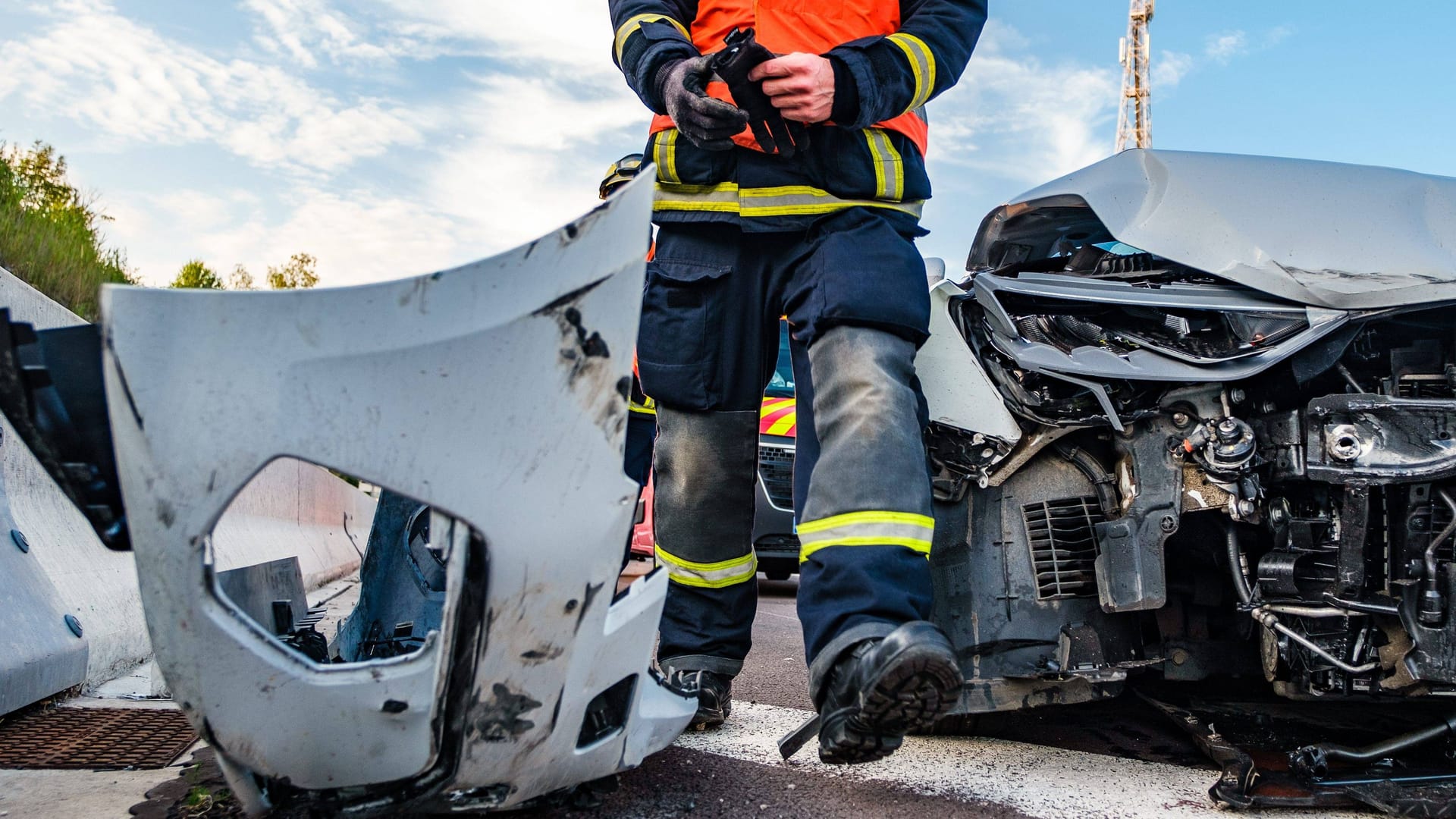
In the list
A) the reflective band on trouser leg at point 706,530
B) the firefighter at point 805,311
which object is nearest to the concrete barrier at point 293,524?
the reflective band on trouser leg at point 706,530

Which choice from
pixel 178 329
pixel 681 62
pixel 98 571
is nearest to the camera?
pixel 178 329

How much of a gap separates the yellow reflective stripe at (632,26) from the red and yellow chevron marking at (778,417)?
4.12m

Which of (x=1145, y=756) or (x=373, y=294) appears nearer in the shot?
(x=373, y=294)

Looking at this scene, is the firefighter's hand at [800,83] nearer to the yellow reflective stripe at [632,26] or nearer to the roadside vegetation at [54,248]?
the yellow reflective stripe at [632,26]

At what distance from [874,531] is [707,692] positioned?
809 mm

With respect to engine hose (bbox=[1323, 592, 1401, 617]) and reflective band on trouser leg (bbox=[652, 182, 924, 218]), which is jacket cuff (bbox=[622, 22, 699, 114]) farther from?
engine hose (bbox=[1323, 592, 1401, 617])

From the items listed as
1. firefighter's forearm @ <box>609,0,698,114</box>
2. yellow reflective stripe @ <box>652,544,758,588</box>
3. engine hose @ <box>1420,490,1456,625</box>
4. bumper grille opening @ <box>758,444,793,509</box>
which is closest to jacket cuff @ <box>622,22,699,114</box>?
firefighter's forearm @ <box>609,0,698,114</box>

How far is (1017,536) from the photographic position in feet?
7.58

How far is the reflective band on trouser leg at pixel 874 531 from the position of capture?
1.80 meters

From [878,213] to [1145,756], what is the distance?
4.90 ft

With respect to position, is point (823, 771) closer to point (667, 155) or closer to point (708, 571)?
point (708, 571)

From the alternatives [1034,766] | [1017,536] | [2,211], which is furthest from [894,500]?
[2,211]

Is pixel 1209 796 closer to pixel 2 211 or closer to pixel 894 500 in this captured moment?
pixel 894 500

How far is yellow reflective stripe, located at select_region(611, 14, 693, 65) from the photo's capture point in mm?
2229
